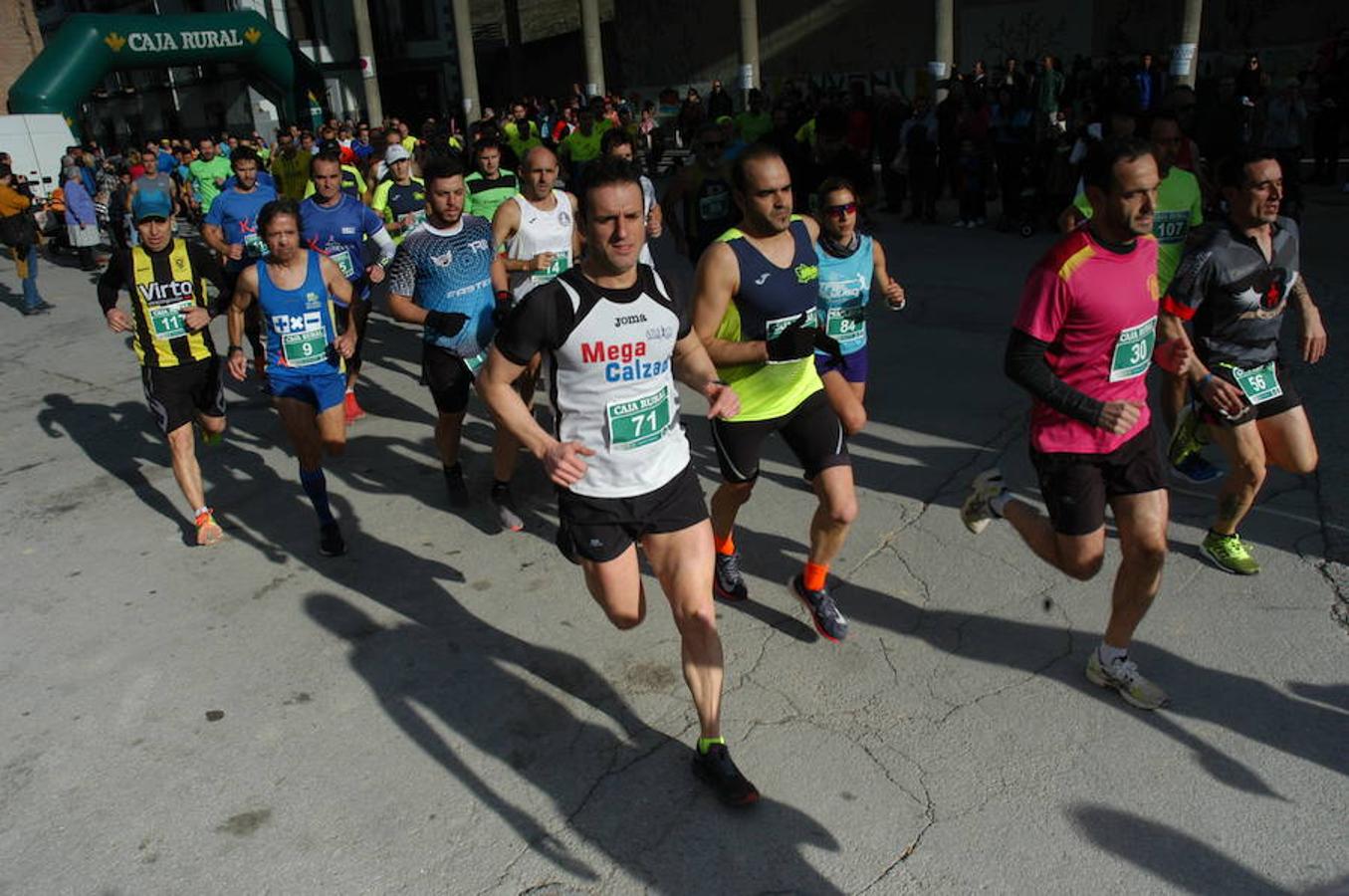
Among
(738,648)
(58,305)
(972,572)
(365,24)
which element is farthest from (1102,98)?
(365,24)

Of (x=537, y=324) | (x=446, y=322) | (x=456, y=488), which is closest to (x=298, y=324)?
(x=446, y=322)

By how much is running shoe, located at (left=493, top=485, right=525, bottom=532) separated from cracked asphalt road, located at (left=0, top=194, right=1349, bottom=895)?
0.36 feet

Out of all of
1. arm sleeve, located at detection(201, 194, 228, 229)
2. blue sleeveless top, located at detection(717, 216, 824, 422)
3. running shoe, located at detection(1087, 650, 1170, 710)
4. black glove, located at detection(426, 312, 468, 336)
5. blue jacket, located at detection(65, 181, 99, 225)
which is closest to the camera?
running shoe, located at detection(1087, 650, 1170, 710)

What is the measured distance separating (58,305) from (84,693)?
11.3m

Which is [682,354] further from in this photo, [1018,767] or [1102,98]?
[1102,98]

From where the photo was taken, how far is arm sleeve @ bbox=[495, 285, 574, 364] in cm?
328

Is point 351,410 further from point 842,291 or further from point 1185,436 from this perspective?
point 1185,436

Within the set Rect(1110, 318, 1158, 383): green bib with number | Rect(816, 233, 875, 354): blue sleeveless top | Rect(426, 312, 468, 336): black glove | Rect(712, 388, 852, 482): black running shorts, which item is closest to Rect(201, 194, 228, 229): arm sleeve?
Rect(426, 312, 468, 336): black glove

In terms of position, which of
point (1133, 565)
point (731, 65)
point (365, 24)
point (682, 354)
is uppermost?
point (365, 24)

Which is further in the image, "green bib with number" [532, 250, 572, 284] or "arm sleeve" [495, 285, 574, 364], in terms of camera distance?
"green bib with number" [532, 250, 572, 284]

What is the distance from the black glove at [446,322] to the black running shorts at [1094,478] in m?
2.98

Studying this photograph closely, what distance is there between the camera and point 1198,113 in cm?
1263

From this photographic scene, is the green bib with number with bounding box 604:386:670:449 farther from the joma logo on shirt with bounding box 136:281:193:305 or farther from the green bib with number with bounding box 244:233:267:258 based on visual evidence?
the green bib with number with bounding box 244:233:267:258

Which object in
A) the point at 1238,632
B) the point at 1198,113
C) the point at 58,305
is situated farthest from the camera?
the point at 58,305
